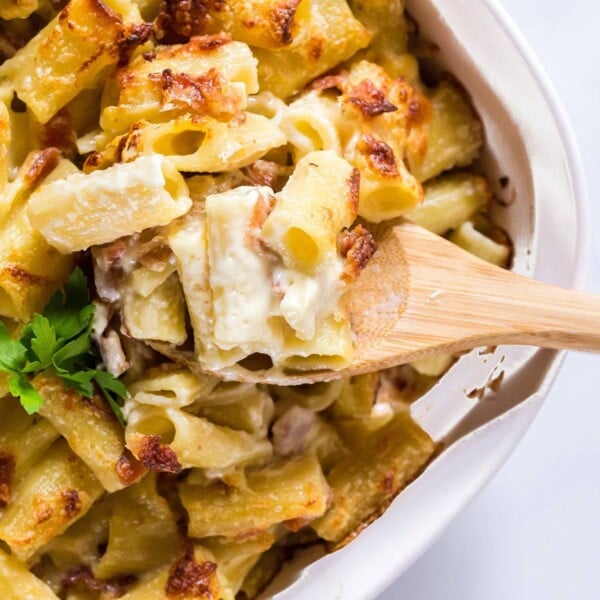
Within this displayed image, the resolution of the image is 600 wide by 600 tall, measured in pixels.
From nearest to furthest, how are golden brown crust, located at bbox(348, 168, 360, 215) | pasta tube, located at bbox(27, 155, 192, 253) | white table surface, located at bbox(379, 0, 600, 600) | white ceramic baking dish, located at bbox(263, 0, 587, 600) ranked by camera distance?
pasta tube, located at bbox(27, 155, 192, 253) → golden brown crust, located at bbox(348, 168, 360, 215) → white ceramic baking dish, located at bbox(263, 0, 587, 600) → white table surface, located at bbox(379, 0, 600, 600)

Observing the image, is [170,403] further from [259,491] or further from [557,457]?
[557,457]

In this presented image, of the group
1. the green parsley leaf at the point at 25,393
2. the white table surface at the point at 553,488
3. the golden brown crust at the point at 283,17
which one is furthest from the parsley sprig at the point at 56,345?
the white table surface at the point at 553,488

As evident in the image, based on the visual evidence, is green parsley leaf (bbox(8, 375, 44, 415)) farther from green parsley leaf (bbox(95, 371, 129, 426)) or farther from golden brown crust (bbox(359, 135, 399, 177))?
golden brown crust (bbox(359, 135, 399, 177))

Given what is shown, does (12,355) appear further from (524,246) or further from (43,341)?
(524,246)

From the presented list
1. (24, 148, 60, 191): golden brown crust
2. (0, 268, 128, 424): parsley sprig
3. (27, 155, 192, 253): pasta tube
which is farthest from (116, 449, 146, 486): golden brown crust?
(24, 148, 60, 191): golden brown crust

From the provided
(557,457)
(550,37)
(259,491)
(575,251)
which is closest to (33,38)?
(259,491)

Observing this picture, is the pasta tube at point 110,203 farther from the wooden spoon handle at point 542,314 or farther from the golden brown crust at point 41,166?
the wooden spoon handle at point 542,314

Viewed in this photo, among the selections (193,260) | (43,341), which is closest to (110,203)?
(193,260)
